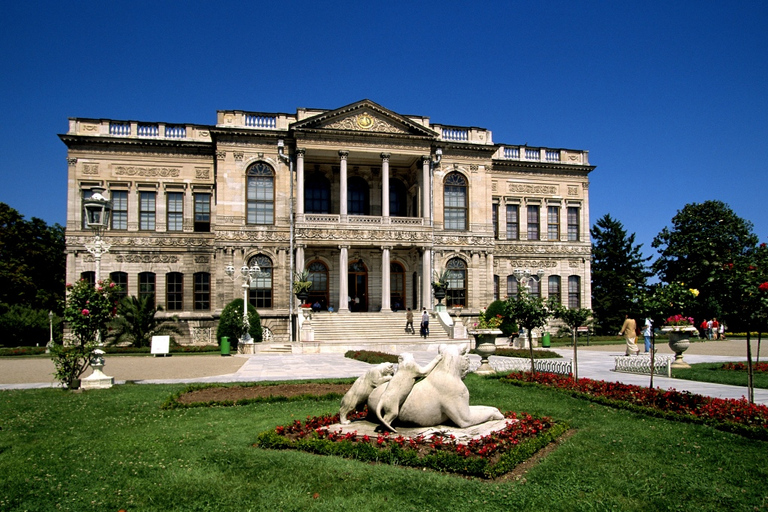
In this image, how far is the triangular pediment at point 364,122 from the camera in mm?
34344

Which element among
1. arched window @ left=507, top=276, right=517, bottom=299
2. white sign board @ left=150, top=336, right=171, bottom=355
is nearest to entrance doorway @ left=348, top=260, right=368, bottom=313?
arched window @ left=507, top=276, right=517, bottom=299

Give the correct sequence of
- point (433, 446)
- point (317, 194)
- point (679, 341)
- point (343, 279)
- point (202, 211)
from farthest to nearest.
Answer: point (317, 194) < point (202, 211) < point (343, 279) < point (679, 341) < point (433, 446)

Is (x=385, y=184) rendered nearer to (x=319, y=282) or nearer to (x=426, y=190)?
(x=426, y=190)

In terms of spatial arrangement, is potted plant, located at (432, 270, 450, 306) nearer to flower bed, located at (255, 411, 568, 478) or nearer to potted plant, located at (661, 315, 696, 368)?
potted plant, located at (661, 315, 696, 368)

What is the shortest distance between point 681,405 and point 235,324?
2387 centimetres

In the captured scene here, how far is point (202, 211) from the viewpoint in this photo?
1443 inches

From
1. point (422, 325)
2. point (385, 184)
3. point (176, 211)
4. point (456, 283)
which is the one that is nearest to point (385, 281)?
point (422, 325)

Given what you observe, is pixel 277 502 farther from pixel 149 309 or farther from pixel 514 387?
pixel 149 309

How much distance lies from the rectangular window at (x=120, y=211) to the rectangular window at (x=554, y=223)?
2880cm

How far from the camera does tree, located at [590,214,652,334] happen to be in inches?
1670

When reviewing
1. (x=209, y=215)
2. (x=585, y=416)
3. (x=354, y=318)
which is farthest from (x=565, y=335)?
(x=585, y=416)

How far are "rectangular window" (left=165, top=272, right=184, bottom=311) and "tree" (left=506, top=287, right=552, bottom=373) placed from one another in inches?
1033

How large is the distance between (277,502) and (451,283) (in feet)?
106

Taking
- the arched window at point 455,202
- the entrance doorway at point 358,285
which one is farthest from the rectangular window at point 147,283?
the arched window at point 455,202
